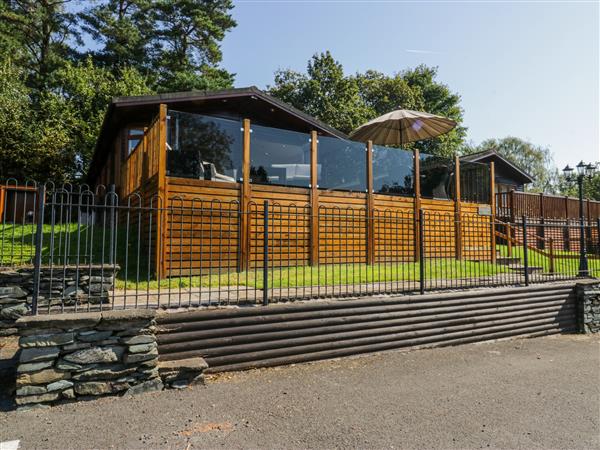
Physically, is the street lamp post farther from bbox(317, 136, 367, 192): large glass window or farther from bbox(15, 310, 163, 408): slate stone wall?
bbox(15, 310, 163, 408): slate stone wall

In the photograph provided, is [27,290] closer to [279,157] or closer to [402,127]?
[279,157]

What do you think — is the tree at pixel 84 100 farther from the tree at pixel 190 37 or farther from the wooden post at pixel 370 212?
the wooden post at pixel 370 212

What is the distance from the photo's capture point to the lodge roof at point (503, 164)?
61.9 feet

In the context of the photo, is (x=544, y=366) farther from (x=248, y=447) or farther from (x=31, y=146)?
(x=31, y=146)

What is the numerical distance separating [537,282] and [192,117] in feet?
24.3

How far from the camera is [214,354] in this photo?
4305 mm

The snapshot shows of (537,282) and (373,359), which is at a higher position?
(537,282)

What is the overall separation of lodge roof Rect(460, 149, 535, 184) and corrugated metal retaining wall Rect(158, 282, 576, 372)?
13.4m

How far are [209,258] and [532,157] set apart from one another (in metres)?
52.1

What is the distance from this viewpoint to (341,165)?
352 inches

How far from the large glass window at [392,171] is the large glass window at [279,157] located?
1922 mm

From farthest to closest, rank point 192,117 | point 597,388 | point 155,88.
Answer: point 155,88 → point 192,117 → point 597,388

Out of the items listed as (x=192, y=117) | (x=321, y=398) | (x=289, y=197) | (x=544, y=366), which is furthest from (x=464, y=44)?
(x=321, y=398)

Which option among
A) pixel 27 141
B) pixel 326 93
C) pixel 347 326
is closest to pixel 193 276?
pixel 347 326
